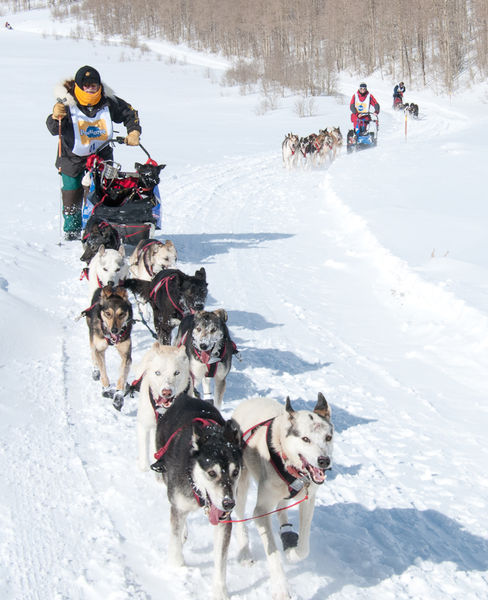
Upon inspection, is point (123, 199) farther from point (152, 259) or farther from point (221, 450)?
Answer: point (221, 450)

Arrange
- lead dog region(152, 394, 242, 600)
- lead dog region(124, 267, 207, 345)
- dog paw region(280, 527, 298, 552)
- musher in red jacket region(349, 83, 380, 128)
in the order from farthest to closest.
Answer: musher in red jacket region(349, 83, 380, 128) < lead dog region(124, 267, 207, 345) < dog paw region(280, 527, 298, 552) < lead dog region(152, 394, 242, 600)

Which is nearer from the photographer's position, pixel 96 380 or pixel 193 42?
pixel 96 380

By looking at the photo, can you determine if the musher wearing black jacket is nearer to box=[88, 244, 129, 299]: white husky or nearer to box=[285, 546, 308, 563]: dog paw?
box=[88, 244, 129, 299]: white husky

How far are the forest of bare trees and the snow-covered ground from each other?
1095 inches

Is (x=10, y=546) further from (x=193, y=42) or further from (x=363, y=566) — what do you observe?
(x=193, y=42)

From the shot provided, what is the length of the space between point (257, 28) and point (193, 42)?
9348 millimetres

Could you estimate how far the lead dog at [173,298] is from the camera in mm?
5062

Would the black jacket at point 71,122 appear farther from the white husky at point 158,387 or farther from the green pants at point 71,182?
the white husky at point 158,387

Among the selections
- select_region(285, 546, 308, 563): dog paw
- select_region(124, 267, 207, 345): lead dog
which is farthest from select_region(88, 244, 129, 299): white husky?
select_region(285, 546, 308, 563): dog paw

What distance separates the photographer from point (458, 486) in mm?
3633

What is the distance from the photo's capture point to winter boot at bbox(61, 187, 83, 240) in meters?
8.16

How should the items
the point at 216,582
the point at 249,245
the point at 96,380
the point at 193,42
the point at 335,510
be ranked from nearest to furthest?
the point at 216,582, the point at 335,510, the point at 96,380, the point at 249,245, the point at 193,42

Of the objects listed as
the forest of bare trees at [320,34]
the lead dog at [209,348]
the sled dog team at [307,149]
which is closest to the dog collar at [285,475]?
the lead dog at [209,348]

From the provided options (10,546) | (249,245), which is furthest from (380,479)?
(249,245)
